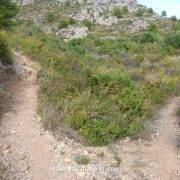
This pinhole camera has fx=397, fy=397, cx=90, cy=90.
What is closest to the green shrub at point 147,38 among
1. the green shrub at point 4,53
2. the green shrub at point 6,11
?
the green shrub at point 6,11

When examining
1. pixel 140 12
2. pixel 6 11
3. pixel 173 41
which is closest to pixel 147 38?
pixel 173 41

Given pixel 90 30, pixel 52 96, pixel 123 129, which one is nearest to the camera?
pixel 123 129

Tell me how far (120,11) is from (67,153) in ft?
175

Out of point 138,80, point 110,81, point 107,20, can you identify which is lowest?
point 107,20

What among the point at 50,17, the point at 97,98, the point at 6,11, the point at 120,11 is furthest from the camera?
the point at 120,11

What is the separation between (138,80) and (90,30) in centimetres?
3640

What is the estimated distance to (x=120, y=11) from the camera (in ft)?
196

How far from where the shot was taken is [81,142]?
352 inches

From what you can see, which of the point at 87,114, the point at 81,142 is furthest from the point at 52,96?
the point at 81,142

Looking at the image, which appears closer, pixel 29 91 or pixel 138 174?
pixel 138 174

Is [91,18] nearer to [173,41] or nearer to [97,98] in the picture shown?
[173,41]

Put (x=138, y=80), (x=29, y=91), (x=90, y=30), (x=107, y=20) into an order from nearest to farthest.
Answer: (x=29, y=91), (x=138, y=80), (x=90, y=30), (x=107, y=20)

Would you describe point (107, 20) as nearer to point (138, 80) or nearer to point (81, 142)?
point (138, 80)

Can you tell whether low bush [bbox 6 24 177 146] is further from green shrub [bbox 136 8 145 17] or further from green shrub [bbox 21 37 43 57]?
green shrub [bbox 136 8 145 17]
